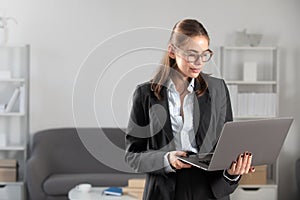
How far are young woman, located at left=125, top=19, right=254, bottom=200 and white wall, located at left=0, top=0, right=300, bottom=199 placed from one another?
374 cm

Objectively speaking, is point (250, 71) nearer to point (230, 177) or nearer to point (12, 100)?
point (12, 100)

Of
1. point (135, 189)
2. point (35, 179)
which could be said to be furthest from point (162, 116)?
point (35, 179)

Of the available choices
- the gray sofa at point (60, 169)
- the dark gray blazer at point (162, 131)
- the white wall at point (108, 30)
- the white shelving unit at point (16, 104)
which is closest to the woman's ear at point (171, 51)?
the dark gray blazer at point (162, 131)

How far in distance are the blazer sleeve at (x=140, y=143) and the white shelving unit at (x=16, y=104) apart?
358cm

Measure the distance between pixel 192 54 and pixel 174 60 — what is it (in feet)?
0.36

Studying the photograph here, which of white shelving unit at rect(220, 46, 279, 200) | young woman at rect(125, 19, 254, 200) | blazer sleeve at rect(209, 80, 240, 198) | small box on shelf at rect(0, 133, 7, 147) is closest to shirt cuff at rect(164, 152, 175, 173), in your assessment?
young woman at rect(125, 19, 254, 200)

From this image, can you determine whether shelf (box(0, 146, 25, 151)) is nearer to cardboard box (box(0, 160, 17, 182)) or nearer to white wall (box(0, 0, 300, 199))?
cardboard box (box(0, 160, 17, 182))

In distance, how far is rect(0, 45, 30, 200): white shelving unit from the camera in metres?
5.16

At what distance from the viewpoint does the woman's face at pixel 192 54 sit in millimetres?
1570

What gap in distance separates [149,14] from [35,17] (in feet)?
3.52

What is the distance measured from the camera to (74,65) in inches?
212

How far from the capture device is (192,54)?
1.57 metres

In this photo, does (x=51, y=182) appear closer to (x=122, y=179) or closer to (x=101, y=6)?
(x=122, y=179)

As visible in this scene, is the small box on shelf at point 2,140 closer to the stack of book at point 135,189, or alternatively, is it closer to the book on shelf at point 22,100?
the book on shelf at point 22,100
